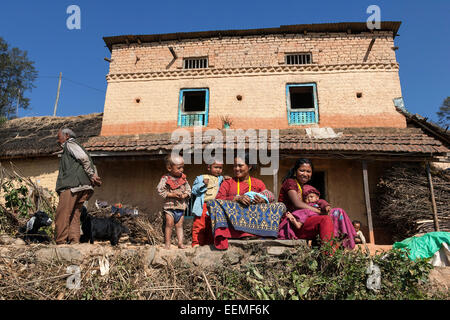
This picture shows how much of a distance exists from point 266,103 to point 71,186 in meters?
7.03

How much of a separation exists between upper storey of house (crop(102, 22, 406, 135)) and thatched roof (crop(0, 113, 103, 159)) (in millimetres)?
1312

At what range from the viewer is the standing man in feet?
14.8

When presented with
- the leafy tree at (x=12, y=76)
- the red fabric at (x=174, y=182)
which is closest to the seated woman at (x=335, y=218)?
the red fabric at (x=174, y=182)

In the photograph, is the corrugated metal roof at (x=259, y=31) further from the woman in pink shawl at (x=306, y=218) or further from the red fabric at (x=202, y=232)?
the red fabric at (x=202, y=232)

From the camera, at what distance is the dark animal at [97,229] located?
18.5 ft

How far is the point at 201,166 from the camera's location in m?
9.54

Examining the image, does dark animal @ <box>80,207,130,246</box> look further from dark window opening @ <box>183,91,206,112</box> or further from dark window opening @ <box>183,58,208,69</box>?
dark window opening @ <box>183,58,208,69</box>

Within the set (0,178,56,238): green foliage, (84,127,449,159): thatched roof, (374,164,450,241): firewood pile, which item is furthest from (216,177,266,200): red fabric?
(374,164,450,241): firewood pile

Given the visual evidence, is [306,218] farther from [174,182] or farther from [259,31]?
[259,31]

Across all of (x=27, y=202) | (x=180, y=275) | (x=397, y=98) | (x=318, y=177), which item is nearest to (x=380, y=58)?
(x=397, y=98)

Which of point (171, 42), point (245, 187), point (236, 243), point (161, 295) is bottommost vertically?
point (161, 295)

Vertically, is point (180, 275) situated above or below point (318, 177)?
below

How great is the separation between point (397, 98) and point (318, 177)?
3420mm

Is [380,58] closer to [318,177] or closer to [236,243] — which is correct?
[318,177]
